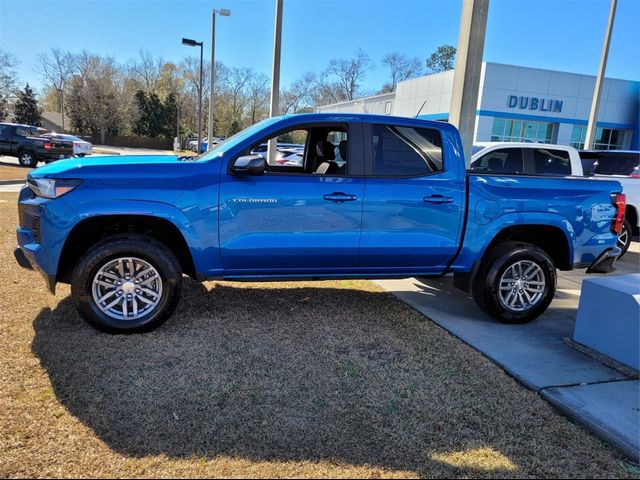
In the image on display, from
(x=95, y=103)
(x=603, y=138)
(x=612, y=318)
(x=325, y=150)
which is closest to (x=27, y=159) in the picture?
(x=325, y=150)

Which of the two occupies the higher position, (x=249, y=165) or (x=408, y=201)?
(x=249, y=165)

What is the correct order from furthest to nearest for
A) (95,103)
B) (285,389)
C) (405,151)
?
(95,103) < (405,151) < (285,389)

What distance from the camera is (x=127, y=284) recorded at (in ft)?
13.9

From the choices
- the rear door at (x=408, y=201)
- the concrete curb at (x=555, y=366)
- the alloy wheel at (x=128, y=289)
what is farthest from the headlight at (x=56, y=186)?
the concrete curb at (x=555, y=366)

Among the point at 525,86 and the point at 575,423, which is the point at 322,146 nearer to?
the point at 575,423

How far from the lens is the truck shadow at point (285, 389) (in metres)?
2.87

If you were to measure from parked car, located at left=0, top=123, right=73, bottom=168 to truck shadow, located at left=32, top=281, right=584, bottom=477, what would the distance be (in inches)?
746

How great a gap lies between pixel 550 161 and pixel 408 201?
18.9 feet


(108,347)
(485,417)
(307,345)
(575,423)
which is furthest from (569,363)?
(108,347)

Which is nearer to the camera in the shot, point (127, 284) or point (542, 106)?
point (127, 284)

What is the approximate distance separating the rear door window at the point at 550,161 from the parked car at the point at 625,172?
0.94m

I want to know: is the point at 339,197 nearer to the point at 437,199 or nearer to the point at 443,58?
the point at 437,199

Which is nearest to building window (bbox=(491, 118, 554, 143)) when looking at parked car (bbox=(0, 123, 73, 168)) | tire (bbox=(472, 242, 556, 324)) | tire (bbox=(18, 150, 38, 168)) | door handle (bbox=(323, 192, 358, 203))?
parked car (bbox=(0, 123, 73, 168))

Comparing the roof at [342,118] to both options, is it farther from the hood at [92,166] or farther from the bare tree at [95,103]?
the bare tree at [95,103]
